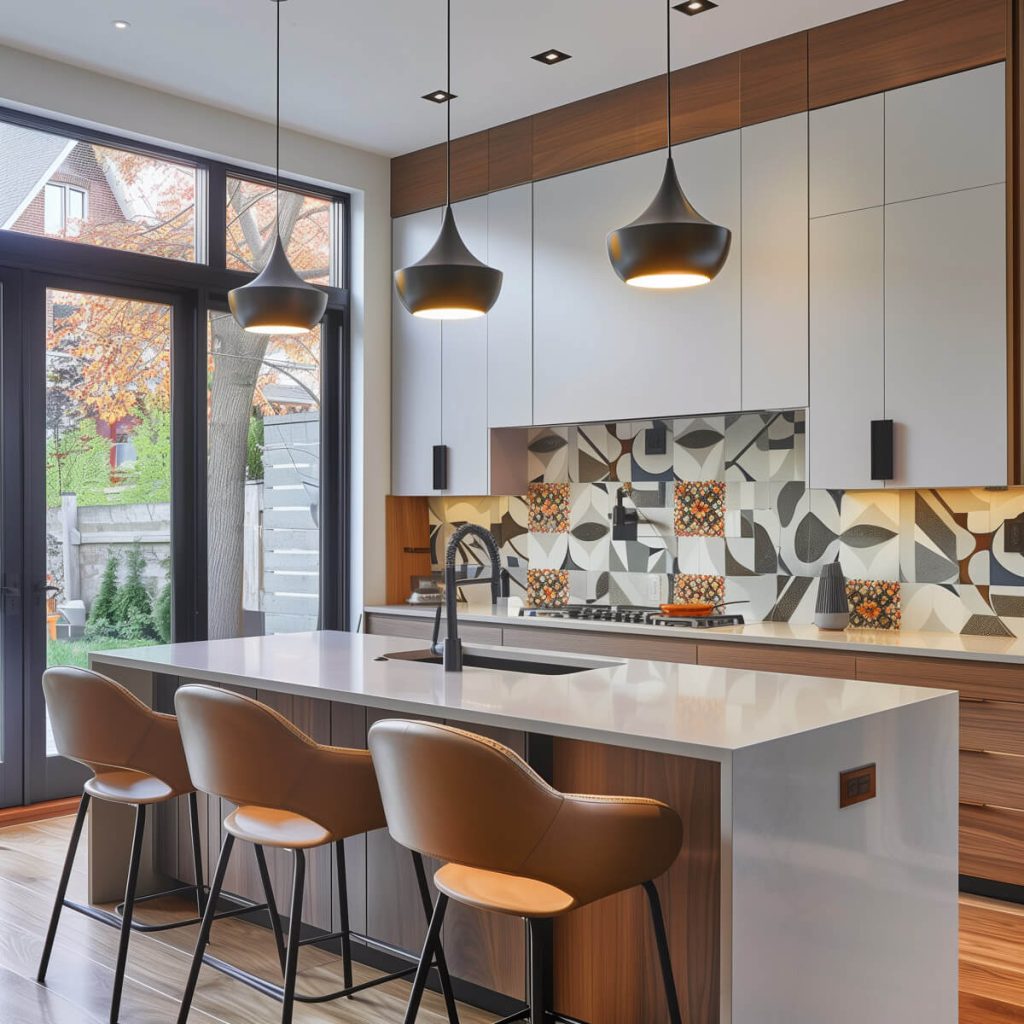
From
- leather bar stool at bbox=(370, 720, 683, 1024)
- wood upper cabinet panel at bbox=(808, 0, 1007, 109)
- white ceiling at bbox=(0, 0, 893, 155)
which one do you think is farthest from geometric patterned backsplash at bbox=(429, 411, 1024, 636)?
leather bar stool at bbox=(370, 720, 683, 1024)

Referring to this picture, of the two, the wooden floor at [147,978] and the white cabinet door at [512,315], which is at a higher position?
the white cabinet door at [512,315]

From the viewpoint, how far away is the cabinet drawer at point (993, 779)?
370cm

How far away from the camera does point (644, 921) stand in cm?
254

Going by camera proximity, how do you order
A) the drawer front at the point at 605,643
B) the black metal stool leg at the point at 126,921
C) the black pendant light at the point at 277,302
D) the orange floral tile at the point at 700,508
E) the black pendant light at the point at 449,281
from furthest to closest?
the orange floral tile at the point at 700,508, the drawer front at the point at 605,643, the black pendant light at the point at 277,302, the black pendant light at the point at 449,281, the black metal stool leg at the point at 126,921

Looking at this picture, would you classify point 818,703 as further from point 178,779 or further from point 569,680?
point 178,779

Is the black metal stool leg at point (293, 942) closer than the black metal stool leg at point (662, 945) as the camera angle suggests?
No

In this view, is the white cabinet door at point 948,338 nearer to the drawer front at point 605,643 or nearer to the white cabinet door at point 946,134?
the white cabinet door at point 946,134

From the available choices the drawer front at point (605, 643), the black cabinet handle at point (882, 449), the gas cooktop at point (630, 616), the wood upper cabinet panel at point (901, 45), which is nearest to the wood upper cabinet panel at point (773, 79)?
the wood upper cabinet panel at point (901, 45)

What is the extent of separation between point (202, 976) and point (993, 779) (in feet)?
8.31

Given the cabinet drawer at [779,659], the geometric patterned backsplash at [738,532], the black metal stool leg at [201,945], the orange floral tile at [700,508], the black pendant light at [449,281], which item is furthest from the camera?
the orange floral tile at [700,508]

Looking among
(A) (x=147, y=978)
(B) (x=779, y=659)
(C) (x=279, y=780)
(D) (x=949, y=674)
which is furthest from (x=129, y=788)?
(D) (x=949, y=674)

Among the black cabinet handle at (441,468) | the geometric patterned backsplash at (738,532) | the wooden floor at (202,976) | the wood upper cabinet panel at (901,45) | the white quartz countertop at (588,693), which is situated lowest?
the wooden floor at (202,976)

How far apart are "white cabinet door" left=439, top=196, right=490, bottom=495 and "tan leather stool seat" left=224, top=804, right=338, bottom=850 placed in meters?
3.01

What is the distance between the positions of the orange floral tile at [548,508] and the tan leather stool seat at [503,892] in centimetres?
352
